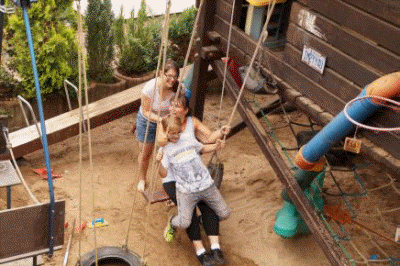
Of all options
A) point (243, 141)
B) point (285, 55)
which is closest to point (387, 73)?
point (285, 55)

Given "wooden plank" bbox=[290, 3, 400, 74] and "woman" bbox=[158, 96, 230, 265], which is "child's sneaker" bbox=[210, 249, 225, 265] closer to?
"woman" bbox=[158, 96, 230, 265]

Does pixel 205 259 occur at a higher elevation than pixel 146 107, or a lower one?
lower

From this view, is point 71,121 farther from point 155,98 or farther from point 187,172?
point 187,172

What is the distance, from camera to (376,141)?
4.61 m

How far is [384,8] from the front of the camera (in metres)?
4.32

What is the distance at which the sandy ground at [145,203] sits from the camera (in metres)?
6.01

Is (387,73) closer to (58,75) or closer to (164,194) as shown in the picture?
(164,194)

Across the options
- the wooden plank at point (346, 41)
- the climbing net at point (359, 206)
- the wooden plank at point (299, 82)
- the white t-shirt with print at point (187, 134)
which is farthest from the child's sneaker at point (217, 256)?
the wooden plank at point (346, 41)

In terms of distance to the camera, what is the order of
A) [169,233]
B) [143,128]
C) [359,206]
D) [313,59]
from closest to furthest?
[313,59] → [169,233] → [143,128] → [359,206]

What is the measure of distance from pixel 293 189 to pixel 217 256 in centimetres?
92

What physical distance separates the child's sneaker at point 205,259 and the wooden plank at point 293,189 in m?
0.92

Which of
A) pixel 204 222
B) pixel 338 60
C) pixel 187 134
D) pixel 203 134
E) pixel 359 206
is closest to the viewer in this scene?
pixel 338 60

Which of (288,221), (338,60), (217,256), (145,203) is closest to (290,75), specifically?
(338,60)

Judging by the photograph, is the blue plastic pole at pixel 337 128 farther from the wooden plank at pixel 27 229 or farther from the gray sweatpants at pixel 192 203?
the wooden plank at pixel 27 229
